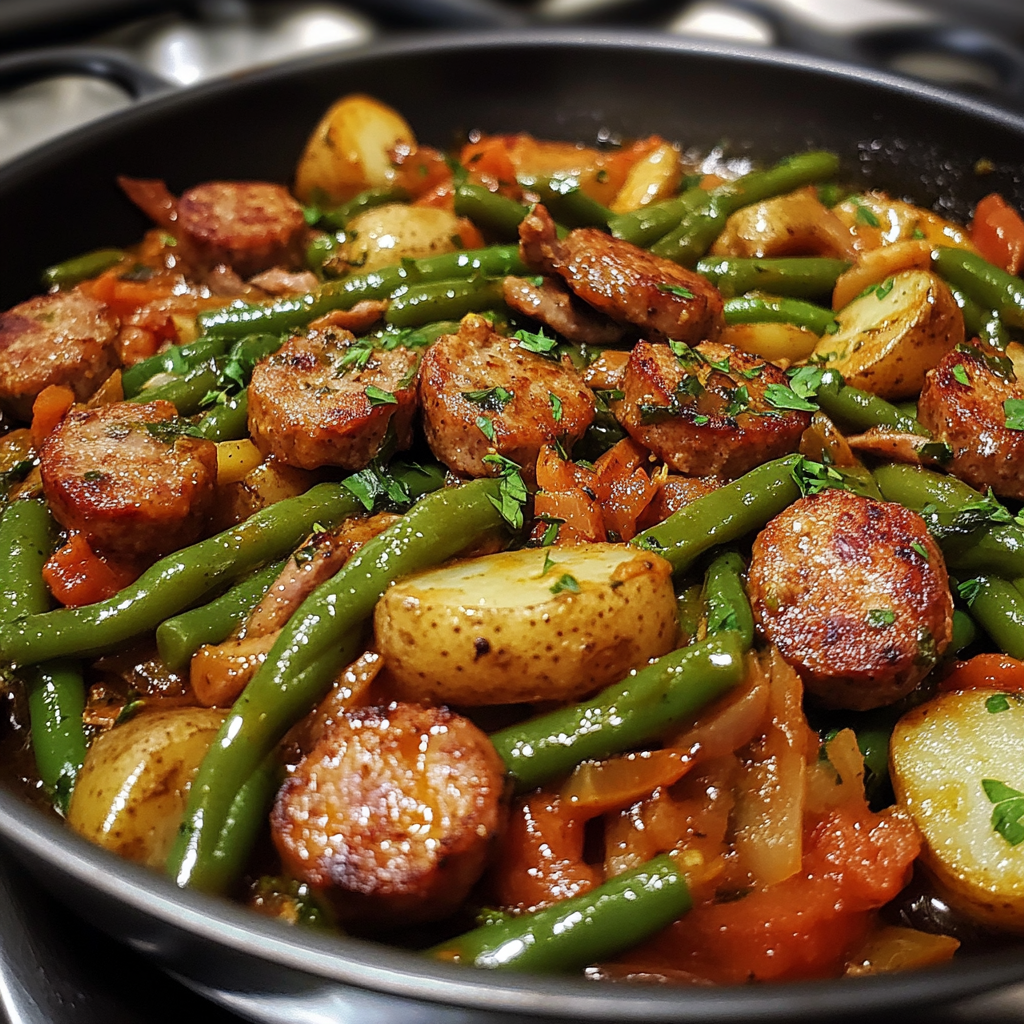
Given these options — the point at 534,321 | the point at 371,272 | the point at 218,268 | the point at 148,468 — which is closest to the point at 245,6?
the point at 218,268

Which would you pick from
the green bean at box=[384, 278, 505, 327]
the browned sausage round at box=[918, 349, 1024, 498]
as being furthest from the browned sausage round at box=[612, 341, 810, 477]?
the green bean at box=[384, 278, 505, 327]

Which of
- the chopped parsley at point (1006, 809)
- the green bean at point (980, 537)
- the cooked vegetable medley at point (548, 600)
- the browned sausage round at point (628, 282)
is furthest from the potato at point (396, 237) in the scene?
the chopped parsley at point (1006, 809)

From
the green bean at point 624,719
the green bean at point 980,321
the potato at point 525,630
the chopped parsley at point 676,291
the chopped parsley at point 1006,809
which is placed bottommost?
the chopped parsley at point 1006,809

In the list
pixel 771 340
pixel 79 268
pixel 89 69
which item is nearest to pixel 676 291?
pixel 771 340

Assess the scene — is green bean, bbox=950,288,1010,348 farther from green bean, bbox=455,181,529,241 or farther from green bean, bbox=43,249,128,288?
green bean, bbox=43,249,128,288

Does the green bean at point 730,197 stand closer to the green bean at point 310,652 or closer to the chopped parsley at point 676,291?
the chopped parsley at point 676,291

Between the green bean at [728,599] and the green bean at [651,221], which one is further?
the green bean at [651,221]

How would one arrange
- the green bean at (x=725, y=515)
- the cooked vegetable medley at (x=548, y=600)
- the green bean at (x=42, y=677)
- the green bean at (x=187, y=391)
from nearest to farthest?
the cooked vegetable medley at (x=548, y=600) < the green bean at (x=42, y=677) < the green bean at (x=725, y=515) < the green bean at (x=187, y=391)

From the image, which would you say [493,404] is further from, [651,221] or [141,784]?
[651,221]
